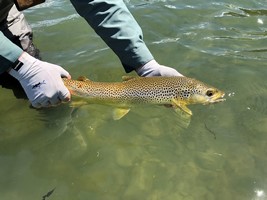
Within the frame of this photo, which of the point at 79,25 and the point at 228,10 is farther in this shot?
the point at 228,10

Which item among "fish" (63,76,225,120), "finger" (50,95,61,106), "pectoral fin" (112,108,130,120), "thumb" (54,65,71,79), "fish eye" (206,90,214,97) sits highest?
"thumb" (54,65,71,79)

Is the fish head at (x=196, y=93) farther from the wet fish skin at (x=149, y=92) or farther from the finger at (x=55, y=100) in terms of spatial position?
the finger at (x=55, y=100)

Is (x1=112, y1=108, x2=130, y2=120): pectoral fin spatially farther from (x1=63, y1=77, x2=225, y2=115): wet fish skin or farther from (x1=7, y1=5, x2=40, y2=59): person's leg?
(x1=7, y1=5, x2=40, y2=59): person's leg

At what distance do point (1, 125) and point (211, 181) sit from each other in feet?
6.97

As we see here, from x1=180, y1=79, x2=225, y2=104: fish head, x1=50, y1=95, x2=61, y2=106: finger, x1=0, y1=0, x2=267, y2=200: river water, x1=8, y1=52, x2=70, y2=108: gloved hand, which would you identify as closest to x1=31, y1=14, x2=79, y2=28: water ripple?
x1=0, y1=0, x2=267, y2=200: river water

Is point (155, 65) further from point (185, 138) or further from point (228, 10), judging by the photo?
point (228, 10)

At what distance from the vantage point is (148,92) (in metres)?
3.78

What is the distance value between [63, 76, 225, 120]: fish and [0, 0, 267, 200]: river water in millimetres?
411

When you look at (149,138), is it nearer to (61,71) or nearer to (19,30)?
(61,71)

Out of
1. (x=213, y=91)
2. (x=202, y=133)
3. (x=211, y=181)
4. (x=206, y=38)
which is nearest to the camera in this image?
(x=211, y=181)

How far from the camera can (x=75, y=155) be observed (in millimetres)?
3922

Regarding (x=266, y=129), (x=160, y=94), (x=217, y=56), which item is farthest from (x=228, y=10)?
(x=160, y=94)

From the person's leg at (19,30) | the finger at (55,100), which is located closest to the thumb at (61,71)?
the finger at (55,100)

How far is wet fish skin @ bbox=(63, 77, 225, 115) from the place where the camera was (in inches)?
148
